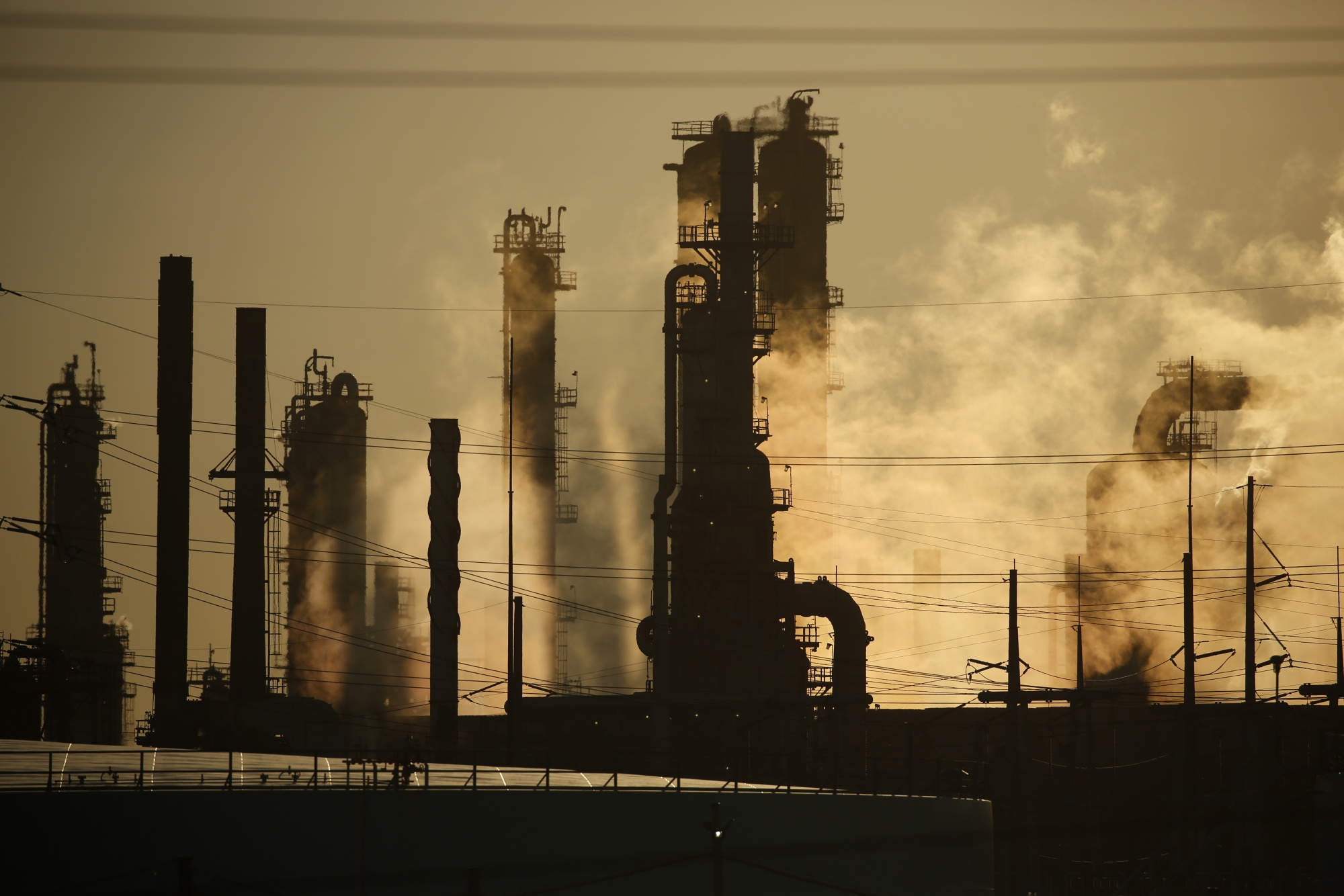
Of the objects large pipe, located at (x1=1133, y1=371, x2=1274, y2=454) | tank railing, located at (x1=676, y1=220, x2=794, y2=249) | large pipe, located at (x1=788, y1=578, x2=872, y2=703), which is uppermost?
tank railing, located at (x1=676, y1=220, x2=794, y2=249)

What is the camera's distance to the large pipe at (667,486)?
37719mm

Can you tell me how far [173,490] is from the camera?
3662 centimetres

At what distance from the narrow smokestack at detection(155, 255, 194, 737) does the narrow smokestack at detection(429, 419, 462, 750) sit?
5.52 metres

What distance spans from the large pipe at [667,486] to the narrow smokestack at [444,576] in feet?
15.5

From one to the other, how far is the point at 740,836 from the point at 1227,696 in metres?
24.5

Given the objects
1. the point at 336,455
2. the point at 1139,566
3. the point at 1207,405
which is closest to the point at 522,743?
the point at 336,455

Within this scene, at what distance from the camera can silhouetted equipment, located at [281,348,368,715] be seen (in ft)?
168

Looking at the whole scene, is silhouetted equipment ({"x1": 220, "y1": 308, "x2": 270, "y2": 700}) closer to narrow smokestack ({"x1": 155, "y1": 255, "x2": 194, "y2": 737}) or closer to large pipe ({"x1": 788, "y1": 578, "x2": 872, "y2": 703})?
narrow smokestack ({"x1": 155, "y1": 255, "x2": 194, "y2": 737})

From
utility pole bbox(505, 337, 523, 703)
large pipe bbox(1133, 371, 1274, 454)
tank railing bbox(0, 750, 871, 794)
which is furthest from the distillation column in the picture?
large pipe bbox(1133, 371, 1274, 454)

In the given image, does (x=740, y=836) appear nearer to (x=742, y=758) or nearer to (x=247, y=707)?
(x=742, y=758)

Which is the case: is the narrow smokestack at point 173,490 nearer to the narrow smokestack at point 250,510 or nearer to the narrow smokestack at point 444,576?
the narrow smokestack at point 250,510

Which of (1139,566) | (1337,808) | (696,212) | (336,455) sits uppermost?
(696,212)

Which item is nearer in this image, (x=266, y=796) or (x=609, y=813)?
(x=266, y=796)

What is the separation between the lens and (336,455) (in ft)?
168
